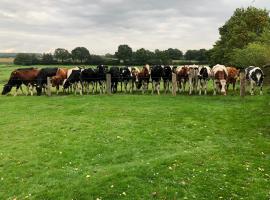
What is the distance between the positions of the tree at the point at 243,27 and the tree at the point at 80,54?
30210 millimetres

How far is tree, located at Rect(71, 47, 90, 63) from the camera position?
248ft

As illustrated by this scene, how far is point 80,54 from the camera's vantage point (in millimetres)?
76688

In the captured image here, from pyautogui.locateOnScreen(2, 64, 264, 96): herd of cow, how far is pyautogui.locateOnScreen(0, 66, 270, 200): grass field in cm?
540

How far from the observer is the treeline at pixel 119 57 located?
66.7 m

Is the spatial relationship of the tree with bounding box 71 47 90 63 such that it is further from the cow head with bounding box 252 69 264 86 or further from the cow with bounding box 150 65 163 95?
the cow head with bounding box 252 69 264 86

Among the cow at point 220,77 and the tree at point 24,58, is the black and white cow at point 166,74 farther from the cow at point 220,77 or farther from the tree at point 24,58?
the tree at point 24,58

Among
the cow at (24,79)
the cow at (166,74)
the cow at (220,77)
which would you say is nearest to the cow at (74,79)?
the cow at (24,79)

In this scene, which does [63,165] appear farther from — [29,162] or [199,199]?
[199,199]

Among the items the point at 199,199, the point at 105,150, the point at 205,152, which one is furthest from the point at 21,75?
the point at 199,199

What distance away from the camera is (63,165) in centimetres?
1098

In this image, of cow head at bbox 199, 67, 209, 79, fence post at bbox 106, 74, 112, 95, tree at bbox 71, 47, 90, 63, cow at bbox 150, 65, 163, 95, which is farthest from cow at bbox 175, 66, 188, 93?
tree at bbox 71, 47, 90, 63

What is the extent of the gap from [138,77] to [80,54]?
51208mm

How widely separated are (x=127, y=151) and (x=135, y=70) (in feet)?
53.6

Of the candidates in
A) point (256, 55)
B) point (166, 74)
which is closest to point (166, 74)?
point (166, 74)
